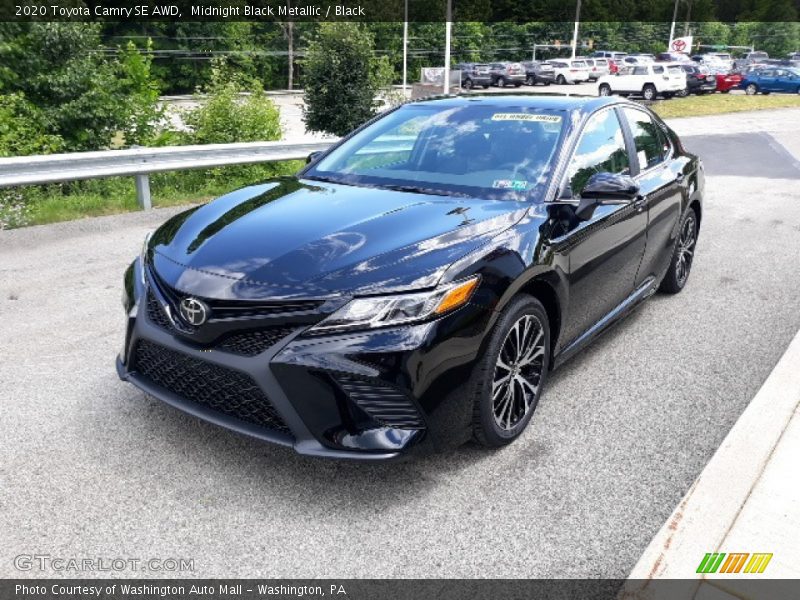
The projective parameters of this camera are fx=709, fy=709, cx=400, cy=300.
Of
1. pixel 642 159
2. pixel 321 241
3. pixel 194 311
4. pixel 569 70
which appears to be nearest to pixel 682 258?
pixel 642 159

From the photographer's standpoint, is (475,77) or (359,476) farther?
(475,77)

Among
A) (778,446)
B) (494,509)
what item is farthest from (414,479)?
→ (778,446)

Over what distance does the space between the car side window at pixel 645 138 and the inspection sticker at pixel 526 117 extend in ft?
3.00

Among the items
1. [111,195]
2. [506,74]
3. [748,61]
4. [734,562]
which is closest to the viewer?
[734,562]

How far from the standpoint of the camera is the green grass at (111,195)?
314 inches

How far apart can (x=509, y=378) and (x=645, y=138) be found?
255cm

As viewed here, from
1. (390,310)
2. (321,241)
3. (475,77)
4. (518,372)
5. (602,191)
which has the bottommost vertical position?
(475,77)

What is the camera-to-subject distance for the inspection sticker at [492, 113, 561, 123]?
162 inches

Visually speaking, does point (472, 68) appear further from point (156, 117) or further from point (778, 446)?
point (778, 446)

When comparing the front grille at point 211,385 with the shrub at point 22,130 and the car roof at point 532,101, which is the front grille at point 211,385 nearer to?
the car roof at point 532,101

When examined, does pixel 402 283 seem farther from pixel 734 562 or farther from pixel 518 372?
pixel 734 562

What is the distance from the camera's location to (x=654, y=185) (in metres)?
4.84

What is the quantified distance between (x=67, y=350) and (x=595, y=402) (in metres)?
3.25

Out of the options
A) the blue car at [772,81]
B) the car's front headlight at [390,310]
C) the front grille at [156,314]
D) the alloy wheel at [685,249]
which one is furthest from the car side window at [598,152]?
the blue car at [772,81]
